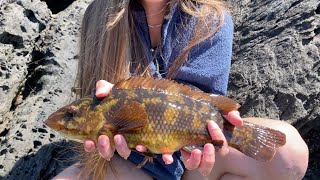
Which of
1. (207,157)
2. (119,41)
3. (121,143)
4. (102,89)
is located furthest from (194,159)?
(119,41)

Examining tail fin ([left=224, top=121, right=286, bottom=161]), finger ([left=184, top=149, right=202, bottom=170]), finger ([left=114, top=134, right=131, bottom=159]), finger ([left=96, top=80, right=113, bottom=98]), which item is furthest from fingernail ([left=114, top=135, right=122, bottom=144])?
tail fin ([left=224, top=121, right=286, bottom=161])

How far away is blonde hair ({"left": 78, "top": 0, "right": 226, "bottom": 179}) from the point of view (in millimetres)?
3744

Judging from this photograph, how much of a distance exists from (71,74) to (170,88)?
6.06ft

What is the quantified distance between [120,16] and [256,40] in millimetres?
1363

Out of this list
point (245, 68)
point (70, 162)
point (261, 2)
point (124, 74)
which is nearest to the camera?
point (124, 74)

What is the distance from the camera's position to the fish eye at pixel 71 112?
9.58ft

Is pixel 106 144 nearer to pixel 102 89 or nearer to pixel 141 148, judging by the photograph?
pixel 141 148

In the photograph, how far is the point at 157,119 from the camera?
9.51ft

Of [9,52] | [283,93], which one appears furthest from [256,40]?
[9,52]

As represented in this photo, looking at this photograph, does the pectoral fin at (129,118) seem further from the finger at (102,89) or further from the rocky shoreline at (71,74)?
the rocky shoreline at (71,74)

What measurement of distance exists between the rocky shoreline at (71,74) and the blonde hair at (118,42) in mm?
567

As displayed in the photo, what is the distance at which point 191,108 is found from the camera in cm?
299

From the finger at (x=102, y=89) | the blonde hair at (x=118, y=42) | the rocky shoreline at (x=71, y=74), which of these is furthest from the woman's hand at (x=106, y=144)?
the rocky shoreline at (x=71, y=74)

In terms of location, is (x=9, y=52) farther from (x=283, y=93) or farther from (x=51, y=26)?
(x=283, y=93)
